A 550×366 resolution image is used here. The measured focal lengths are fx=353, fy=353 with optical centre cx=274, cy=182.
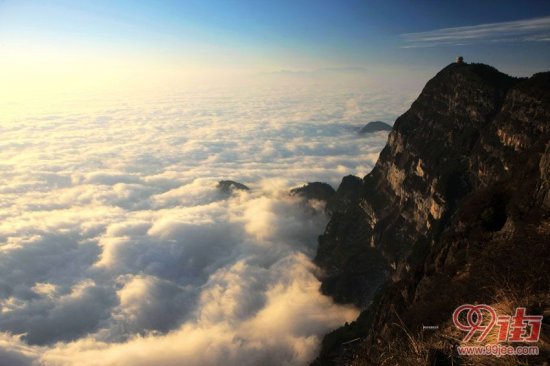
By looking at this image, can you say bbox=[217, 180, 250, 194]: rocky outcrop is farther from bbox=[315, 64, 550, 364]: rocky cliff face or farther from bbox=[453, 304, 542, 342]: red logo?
bbox=[453, 304, 542, 342]: red logo

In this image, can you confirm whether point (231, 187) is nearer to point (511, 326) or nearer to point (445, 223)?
point (445, 223)

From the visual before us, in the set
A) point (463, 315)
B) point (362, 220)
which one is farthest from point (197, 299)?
point (463, 315)

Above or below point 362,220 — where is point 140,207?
below

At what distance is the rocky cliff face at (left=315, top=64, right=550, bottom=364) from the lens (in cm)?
1569

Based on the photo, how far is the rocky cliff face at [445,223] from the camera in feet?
51.5

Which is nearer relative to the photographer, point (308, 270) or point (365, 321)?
point (365, 321)

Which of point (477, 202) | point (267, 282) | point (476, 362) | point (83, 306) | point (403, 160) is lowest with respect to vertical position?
point (83, 306)

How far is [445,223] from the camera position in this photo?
195 feet

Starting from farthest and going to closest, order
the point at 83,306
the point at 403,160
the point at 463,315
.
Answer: the point at 83,306
the point at 403,160
the point at 463,315

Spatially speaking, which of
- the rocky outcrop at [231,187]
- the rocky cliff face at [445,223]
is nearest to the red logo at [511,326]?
the rocky cliff face at [445,223]

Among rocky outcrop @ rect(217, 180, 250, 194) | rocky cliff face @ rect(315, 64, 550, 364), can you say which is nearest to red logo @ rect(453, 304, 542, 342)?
rocky cliff face @ rect(315, 64, 550, 364)

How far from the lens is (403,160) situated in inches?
3228

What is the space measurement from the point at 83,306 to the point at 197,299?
36.5m

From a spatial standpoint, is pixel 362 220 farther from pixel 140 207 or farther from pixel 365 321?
pixel 140 207
